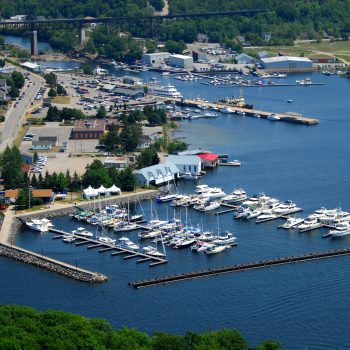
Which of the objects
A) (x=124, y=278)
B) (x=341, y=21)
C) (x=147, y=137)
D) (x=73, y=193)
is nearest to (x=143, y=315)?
(x=124, y=278)

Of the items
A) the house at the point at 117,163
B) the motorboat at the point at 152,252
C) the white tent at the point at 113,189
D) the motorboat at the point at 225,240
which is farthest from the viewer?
the house at the point at 117,163

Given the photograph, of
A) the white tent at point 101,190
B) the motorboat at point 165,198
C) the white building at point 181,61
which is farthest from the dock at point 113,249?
the white building at point 181,61

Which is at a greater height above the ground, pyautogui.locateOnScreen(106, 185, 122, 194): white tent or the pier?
the pier

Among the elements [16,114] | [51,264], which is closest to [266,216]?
[51,264]

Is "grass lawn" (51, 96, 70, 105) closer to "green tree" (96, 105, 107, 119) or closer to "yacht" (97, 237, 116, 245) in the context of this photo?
"green tree" (96, 105, 107, 119)

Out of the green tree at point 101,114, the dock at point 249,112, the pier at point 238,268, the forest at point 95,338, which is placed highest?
the forest at point 95,338

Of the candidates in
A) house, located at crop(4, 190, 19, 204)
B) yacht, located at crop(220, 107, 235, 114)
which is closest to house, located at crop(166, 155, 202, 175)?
house, located at crop(4, 190, 19, 204)

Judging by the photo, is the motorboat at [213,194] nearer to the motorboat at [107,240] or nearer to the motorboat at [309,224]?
the motorboat at [309,224]

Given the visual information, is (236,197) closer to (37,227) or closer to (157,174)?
(157,174)

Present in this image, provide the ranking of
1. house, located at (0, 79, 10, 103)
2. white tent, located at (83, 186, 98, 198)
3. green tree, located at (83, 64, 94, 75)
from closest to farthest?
white tent, located at (83, 186, 98, 198) → house, located at (0, 79, 10, 103) → green tree, located at (83, 64, 94, 75)
